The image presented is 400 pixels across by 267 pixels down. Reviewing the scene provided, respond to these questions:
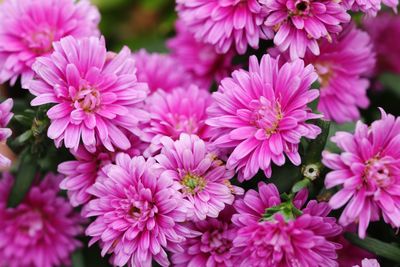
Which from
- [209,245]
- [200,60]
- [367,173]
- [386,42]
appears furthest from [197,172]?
[386,42]

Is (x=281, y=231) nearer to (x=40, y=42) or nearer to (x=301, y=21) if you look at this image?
(x=301, y=21)

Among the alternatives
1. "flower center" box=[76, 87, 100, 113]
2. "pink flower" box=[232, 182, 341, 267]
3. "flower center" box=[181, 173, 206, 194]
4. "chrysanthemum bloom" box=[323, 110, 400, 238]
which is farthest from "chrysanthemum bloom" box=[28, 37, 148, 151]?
"chrysanthemum bloom" box=[323, 110, 400, 238]

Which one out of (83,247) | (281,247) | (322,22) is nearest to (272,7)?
(322,22)

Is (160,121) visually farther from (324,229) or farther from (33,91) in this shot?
(324,229)

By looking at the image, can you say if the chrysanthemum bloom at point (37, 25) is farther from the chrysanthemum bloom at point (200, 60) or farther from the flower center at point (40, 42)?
the chrysanthemum bloom at point (200, 60)

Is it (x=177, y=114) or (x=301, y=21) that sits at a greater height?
(x=301, y=21)

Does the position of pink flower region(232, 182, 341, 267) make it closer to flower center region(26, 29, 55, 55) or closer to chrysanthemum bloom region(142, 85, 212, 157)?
chrysanthemum bloom region(142, 85, 212, 157)

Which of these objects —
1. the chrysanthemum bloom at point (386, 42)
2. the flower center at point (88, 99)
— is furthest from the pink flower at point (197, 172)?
the chrysanthemum bloom at point (386, 42)
